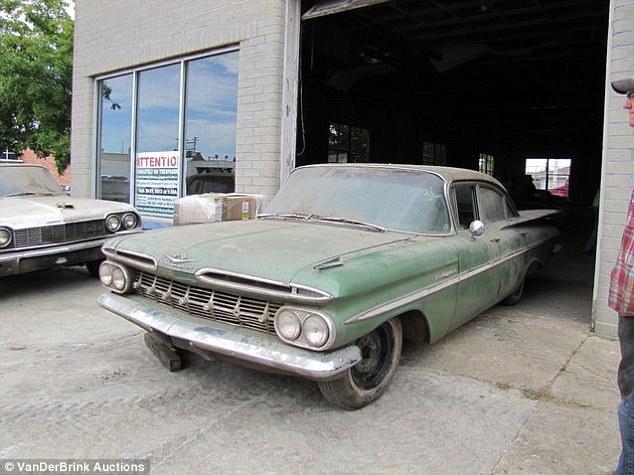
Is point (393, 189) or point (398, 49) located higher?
point (398, 49)

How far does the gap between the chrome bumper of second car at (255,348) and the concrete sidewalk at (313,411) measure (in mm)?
453

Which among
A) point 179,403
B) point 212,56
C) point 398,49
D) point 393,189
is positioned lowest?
point 179,403

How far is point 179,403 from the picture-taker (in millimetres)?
3357

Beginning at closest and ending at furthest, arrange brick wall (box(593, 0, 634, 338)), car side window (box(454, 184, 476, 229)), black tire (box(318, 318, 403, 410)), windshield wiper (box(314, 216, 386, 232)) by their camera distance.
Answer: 1. black tire (box(318, 318, 403, 410))
2. windshield wiper (box(314, 216, 386, 232))
3. car side window (box(454, 184, 476, 229))
4. brick wall (box(593, 0, 634, 338))

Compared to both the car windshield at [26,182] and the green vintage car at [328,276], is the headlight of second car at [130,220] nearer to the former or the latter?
the car windshield at [26,182]

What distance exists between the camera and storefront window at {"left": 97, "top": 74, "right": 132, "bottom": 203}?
1019 cm

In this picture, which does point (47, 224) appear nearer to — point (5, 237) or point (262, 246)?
point (5, 237)

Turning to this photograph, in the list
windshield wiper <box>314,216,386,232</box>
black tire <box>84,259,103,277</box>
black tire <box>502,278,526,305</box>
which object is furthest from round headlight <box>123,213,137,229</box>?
→ black tire <box>502,278,526,305</box>

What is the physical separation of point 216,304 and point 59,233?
4.01m

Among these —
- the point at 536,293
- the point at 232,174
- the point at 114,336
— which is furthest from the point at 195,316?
the point at 232,174

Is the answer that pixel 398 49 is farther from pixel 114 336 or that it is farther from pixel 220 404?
pixel 220 404

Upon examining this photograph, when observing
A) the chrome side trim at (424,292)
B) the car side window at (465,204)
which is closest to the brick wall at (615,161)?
the chrome side trim at (424,292)

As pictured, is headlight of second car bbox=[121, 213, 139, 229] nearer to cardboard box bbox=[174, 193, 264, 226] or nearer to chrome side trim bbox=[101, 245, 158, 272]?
cardboard box bbox=[174, 193, 264, 226]

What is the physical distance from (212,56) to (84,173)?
4.28m
